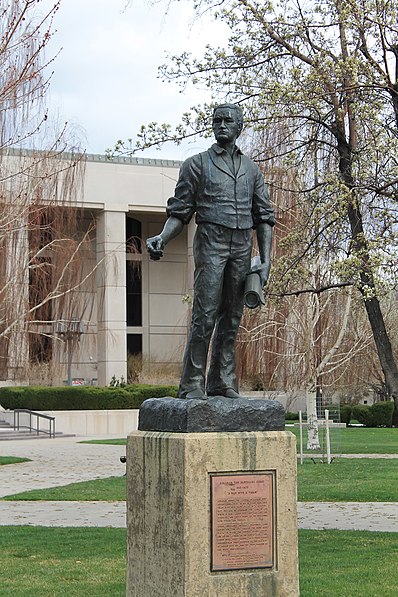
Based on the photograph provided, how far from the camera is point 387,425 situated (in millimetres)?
43719

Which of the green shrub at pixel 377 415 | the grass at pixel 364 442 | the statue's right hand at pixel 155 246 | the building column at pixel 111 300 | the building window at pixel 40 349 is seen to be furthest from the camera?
the building column at pixel 111 300

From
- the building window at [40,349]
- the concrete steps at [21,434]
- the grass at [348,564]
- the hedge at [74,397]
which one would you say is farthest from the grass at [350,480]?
the building window at [40,349]

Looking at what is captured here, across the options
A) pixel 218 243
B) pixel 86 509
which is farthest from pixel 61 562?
pixel 86 509

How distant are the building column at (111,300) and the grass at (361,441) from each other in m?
12.0

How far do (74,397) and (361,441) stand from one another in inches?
487

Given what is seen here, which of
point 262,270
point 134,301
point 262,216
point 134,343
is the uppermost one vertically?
point 134,301

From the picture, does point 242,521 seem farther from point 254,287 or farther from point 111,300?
point 111,300

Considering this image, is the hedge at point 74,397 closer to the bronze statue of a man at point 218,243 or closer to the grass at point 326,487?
the grass at point 326,487

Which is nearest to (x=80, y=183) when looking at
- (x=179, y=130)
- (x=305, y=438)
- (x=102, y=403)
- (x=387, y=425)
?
(x=102, y=403)

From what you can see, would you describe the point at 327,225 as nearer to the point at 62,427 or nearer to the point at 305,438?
the point at 305,438

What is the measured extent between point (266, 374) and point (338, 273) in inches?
1047

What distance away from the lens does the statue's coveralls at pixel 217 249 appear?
747 cm

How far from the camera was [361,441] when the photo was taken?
31391 mm

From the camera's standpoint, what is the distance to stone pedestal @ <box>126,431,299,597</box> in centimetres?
684
